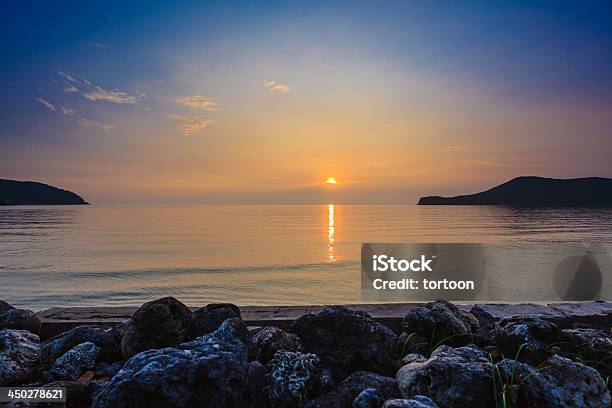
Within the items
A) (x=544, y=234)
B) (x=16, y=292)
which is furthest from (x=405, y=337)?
(x=544, y=234)

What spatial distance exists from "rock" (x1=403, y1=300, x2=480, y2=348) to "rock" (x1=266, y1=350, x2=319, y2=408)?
1285mm

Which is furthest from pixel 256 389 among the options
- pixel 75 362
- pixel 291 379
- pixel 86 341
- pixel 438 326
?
pixel 86 341

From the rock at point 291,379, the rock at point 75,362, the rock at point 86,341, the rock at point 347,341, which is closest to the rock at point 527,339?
the rock at point 347,341

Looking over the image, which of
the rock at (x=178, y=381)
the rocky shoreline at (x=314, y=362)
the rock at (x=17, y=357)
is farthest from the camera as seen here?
the rock at (x=17, y=357)

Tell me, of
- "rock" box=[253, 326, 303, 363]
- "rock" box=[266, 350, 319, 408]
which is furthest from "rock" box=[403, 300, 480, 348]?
"rock" box=[266, 350, 319, 408]

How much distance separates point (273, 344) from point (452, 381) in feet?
4.85

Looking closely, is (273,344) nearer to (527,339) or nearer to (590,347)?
(527,339)

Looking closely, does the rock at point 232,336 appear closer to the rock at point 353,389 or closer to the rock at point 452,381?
the rock at point 353,389

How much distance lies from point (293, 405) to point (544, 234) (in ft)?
126

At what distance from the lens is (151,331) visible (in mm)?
3488

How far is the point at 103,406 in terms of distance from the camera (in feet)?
7.83

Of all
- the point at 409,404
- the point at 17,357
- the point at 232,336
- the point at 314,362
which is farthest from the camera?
the point at 232,336

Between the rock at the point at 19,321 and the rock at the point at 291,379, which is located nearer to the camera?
the rock at the point at 291,379

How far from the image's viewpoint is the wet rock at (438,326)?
3729mm
